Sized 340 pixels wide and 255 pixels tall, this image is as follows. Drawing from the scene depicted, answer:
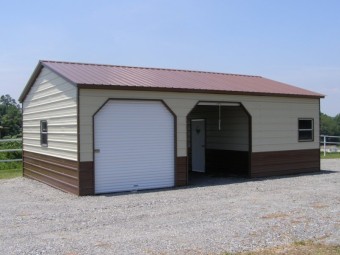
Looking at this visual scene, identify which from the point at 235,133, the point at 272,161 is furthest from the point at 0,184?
the point at 272,161

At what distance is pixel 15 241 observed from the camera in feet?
23.5

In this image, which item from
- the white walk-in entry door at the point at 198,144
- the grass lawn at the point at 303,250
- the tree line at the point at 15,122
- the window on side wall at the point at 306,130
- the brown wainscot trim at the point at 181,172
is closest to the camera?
the grass lawn at the point at 303,250

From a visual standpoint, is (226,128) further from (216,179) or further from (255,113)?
(216,179)

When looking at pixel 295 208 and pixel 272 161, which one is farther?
pixel 272 161

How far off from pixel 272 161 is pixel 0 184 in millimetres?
9053

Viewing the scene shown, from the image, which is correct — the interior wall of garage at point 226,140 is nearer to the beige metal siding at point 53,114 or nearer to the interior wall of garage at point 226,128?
the interior wall of garage at point 226,128

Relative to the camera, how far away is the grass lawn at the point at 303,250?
6215 mm

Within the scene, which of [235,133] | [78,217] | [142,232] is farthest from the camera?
[235,133]

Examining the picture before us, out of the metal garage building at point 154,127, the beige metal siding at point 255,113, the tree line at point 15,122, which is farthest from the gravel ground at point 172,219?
the tree line at point 15,122

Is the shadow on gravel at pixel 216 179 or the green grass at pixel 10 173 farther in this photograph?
the green grass at pixel 10 173

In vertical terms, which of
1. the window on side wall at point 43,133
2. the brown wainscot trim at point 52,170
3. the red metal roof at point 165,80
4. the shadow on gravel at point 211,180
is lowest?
the shadow on gravel at point 211,180

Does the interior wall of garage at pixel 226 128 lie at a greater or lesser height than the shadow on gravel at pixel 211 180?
greater

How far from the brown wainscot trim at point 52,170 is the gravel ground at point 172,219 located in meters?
0.38

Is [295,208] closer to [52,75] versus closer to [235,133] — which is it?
[235,133]
